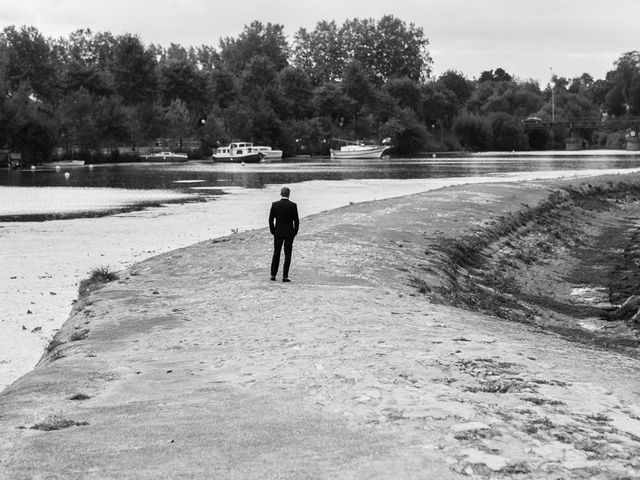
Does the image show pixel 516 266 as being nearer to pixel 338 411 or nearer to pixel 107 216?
pixel 338 411

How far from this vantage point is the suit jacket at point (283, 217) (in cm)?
2081

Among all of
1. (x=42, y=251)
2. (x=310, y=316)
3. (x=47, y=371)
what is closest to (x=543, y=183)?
(x=42, y=251)

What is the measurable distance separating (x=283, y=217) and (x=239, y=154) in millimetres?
150803

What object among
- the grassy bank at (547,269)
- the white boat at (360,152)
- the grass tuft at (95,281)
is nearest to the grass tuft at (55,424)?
the grassy bank at (547,269)

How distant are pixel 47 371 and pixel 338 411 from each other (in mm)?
5596

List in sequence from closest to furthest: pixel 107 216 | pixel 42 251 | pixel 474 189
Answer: pixel 42 251
pixel 107 216
pixel 474 189

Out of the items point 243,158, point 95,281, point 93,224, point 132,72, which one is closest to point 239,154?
point 243,158

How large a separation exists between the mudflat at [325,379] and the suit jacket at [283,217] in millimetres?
1290

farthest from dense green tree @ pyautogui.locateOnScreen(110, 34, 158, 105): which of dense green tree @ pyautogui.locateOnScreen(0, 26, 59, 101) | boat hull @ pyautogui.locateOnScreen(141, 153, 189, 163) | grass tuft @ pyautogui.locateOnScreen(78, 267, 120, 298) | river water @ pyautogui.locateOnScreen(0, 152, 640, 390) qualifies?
grass tuft @ pyautogui.locateOnScreen(78, 267, 120, 298)

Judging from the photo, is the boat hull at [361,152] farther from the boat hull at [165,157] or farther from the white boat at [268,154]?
the boat hull at [165,157]

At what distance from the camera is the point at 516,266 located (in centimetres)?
3186

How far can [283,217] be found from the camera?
20.9m

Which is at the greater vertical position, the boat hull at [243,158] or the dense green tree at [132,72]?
the dense green tree at [132,72]

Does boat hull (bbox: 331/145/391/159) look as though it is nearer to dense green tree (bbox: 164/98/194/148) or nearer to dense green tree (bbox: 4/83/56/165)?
dense green tree (bbox: 164/98/194/148)
